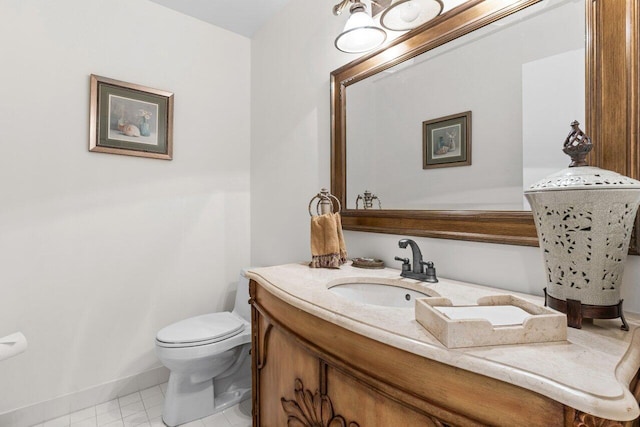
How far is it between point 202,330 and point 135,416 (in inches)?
24.5

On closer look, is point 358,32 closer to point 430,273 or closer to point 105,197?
point 430,273

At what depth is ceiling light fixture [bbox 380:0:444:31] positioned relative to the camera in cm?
116

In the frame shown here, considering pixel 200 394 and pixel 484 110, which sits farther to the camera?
pixel 200 394

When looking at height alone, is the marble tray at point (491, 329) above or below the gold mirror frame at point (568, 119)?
below

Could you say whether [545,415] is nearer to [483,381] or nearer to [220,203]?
[483,381]

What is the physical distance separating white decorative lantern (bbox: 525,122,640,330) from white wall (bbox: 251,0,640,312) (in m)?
0.38

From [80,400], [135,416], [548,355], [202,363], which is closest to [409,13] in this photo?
[548,355]

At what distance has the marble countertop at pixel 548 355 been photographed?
46cm

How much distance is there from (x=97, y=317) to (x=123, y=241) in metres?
0.48

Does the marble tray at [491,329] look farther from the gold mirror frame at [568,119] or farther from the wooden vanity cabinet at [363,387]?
the gold mirror frame at [568,119]

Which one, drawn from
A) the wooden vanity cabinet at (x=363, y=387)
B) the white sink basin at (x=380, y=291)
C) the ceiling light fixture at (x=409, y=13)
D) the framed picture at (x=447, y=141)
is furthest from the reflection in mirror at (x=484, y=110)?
the wooden vanity cabinet at (x=363, y=387)

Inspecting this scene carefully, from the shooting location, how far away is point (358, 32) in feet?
4.48

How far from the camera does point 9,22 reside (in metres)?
1.70

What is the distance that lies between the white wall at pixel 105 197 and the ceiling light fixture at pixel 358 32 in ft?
4.43
